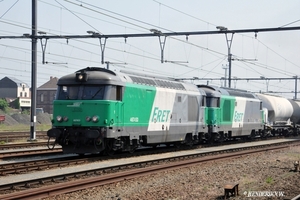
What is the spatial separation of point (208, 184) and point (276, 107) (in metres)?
31.6

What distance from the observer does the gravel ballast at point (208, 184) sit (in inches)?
513

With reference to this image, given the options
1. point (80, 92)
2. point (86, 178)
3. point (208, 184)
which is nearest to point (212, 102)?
point (80, 92)

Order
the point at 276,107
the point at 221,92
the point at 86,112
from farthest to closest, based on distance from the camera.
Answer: the point at 276,107 → the point at 221,92 → the point at 86,112

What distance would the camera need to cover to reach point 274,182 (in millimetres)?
15445

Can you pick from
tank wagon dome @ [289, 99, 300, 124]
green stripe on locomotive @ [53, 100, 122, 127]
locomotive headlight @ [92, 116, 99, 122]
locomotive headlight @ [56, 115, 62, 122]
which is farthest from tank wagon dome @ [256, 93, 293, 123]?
locomotive headlight @ [56, 115, 62, 122]

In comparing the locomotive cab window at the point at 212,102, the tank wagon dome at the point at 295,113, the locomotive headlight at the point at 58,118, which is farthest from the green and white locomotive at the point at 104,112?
the tank wagon dome at the point at 295,113

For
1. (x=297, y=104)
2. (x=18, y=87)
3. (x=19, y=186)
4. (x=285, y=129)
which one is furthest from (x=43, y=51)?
(x=18, y=87)

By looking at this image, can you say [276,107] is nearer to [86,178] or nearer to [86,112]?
[86,112]

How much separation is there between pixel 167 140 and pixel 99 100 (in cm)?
662

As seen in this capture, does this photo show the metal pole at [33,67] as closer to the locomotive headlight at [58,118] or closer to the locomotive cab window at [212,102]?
the locomotive cab window at [212,102]

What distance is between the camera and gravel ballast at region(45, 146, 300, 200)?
13.0m

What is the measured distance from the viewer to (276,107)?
148 ft

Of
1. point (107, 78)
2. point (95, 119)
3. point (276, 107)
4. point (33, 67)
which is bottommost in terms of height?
point (95, 119)

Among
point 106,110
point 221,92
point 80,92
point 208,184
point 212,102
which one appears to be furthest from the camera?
point 221,92
